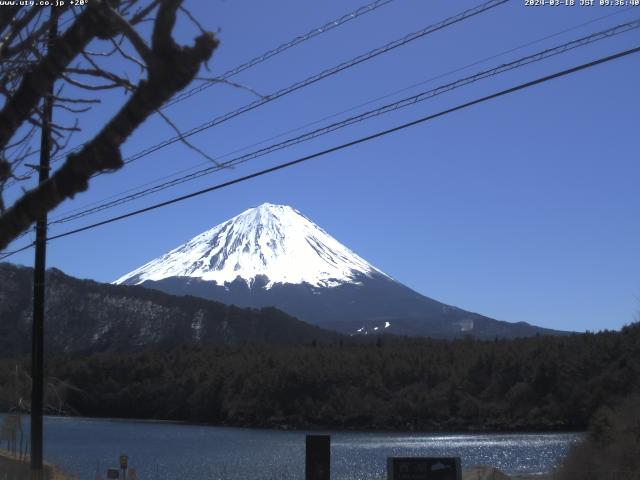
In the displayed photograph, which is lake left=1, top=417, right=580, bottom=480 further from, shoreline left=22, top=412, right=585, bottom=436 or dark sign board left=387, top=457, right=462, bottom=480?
dark sign board left=387, top=457, right=462, bottom=480

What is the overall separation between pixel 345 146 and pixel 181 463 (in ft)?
111

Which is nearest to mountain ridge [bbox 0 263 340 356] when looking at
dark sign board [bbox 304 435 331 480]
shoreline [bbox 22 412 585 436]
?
shoreline [bbox 22 412 585 436]

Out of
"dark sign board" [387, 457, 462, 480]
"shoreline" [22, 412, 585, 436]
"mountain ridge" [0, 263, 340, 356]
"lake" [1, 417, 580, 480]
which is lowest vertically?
"shoreline" [22, 412, 585, 436]

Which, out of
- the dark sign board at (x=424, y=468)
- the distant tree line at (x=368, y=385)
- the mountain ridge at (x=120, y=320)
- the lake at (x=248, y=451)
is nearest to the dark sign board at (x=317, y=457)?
the dark sign board at (x=424, y=468)

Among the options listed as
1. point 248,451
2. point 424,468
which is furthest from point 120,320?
point 424,468

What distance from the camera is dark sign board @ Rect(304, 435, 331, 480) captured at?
11.2 m

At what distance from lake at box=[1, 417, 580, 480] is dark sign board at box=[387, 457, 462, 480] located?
17.7 metres

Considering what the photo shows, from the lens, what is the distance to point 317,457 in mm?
11219

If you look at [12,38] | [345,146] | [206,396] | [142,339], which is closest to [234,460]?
[345,146]

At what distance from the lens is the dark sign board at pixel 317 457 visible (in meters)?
11.2

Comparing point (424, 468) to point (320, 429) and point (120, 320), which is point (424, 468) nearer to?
point (320, 429)

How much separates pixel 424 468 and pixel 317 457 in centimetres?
157

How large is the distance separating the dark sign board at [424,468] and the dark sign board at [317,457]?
39.7 inches

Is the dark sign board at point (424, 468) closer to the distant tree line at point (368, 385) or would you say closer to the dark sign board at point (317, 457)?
the dark sign board at point (317, 457)
